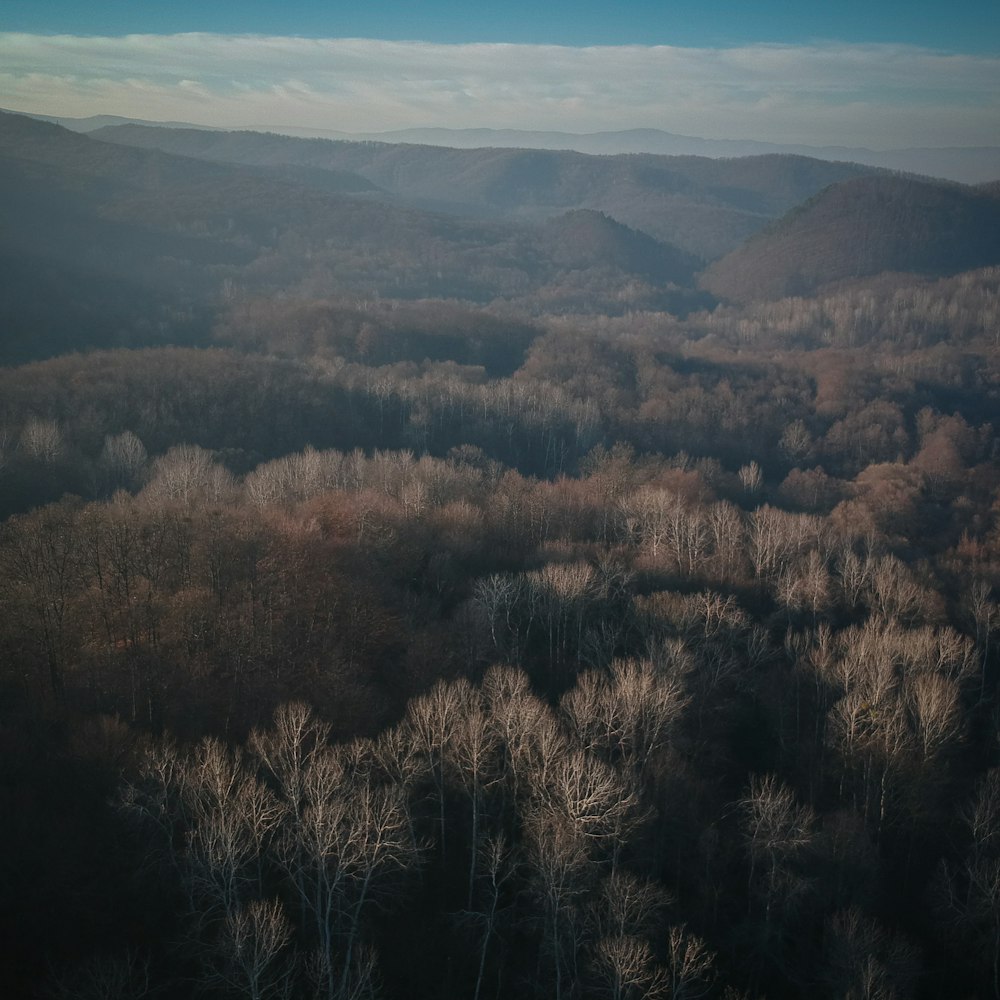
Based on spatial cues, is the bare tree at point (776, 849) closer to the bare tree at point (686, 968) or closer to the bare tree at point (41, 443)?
the bare tree at point (686, 968)

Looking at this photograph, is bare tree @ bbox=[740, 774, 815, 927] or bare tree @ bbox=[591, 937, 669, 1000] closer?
bare tree @ bbox=[591, 937, 669, 1000]

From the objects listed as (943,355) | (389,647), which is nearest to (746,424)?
(943,355)

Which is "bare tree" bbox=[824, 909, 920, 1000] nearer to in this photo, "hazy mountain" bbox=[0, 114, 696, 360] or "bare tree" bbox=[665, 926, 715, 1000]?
"bare tree" bbox=[665, 926, 715, 1000]

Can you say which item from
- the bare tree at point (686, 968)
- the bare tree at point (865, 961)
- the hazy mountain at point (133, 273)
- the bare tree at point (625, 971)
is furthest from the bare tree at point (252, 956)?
the hazy mountain at point (133, 273)

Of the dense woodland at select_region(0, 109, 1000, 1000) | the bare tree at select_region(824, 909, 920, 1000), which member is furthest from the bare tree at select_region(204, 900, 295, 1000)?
the bare tree at select_region(824, 909, 920, 1000)

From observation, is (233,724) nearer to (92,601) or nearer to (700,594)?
(92,601)

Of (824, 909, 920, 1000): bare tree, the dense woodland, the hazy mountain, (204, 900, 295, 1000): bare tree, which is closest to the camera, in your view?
(204, 900, 295, 1000): bare tree

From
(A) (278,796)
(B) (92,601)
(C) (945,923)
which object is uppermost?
(B) (92,601)

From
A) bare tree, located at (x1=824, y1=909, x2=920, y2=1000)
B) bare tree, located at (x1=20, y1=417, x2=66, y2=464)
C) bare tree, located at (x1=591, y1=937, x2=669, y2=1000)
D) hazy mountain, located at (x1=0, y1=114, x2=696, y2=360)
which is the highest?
hazy mountain, located at (x1=0, y1=114, x2=696, y2=360)

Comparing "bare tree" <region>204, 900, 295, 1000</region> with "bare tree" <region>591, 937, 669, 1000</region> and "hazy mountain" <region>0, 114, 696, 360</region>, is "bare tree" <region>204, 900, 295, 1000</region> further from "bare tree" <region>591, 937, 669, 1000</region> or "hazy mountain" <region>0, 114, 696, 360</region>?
"hazy mountain" <region>0, 114, 696, 360</region>

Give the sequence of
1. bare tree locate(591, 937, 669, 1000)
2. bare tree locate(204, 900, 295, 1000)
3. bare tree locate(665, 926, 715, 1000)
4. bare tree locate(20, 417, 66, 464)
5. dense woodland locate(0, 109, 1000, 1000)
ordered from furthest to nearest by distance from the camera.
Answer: bare tree locate(20, 417, 66, 464) → dense woodland locate(0, 109, 1000, 1000) → bare tree locate(665, 926, 715, 1000) → bare tree locate(591, 937, 669, 1000) → bare tree locate(204, 900, 295, 1000)

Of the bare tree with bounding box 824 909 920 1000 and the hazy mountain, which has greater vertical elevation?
the hazy mountain
